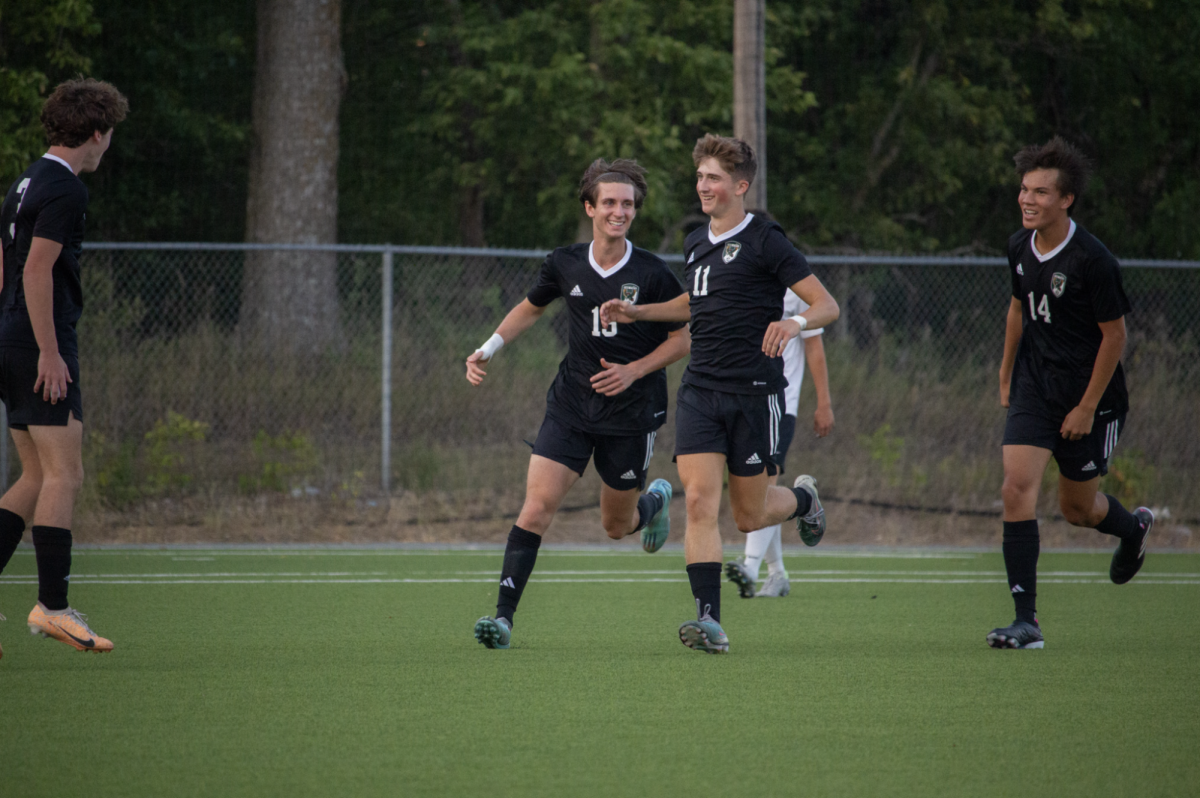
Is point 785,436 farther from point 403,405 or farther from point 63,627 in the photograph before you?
point 403,405

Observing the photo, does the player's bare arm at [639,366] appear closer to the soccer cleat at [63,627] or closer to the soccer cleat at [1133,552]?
the soccer cleat at [63,627]

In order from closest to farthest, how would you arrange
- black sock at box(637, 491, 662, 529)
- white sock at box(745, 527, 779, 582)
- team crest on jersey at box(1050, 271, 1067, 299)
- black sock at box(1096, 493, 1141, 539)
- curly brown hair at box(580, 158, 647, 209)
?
team crest on jersey at box(1050, 271, 1067, 299), curly brown hair at box(580, 158, 647, 209), black sock at box(1096, 493, 1141, 539), black sock at box(637, 491, 662, 529), white sock at box(745, 527, 779, 582)

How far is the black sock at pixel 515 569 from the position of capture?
247 inches

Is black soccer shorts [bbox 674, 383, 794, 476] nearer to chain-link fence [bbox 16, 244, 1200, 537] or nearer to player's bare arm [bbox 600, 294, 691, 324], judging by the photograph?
player's bare arm [bbox 600, 294, 691, 324]

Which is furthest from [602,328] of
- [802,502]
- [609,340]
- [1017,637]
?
[1017,637]

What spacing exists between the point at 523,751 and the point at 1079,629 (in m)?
3.91

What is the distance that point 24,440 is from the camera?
225 inches

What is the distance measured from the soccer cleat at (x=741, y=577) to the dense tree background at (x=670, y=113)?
11218 mm

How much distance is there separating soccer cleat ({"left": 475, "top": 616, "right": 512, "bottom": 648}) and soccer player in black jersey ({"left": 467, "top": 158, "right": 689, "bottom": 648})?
0.41ft

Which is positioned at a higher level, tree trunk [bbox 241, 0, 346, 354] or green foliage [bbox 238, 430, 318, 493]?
tree trunk [bbox 241, 0, 346, 354]

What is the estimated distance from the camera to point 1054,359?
644cm

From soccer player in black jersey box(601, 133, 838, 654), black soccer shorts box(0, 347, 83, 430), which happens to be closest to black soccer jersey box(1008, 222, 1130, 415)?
soccer player in black jersey box(601, 133, 838, 654)

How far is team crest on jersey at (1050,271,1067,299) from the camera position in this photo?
6.30 meters

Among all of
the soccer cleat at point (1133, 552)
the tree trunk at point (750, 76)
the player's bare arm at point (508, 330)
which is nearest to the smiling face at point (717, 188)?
the player's bare arm at point (508, 330)
